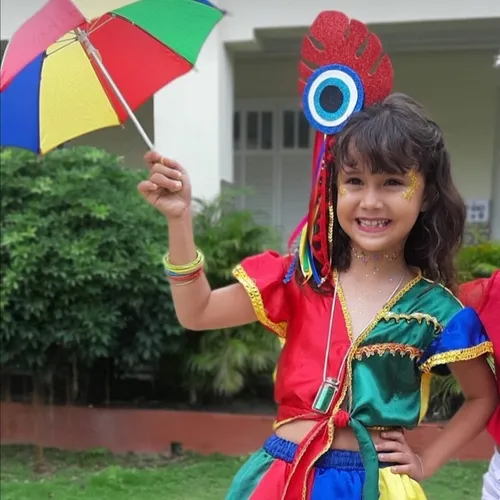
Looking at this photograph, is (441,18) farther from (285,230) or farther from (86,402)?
(86,402)

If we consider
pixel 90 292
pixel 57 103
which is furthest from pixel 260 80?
pixel 57 103

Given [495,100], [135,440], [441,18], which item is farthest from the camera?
[495,100]

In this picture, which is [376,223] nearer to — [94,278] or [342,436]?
[342,436]

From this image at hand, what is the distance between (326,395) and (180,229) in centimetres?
51

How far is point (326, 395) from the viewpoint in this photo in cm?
153

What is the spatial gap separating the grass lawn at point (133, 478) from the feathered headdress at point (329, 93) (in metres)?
2.19

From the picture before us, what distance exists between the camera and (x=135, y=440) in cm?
424

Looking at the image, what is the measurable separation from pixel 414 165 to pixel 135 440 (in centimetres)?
321

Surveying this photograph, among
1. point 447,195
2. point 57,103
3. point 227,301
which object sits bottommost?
point 227,301

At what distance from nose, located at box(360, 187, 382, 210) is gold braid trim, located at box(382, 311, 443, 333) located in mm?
255

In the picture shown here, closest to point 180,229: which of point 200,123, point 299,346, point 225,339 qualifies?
point 299,346

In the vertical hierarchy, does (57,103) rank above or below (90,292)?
above

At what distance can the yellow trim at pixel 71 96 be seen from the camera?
193 centimetres

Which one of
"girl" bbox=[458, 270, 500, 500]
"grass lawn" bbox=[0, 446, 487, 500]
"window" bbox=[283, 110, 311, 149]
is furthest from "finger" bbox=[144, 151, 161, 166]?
"window" bbox=[283, 110, 311, 149]
